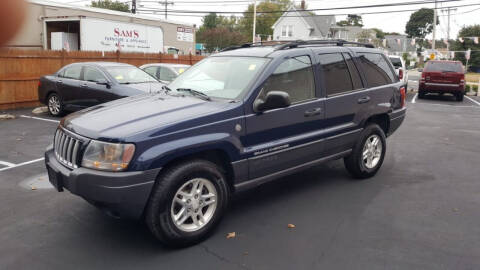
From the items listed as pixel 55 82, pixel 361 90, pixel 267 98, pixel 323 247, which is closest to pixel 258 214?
pixel 323 247

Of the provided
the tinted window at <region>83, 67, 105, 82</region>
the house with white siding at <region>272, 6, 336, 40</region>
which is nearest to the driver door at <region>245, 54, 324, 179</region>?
the tinted window at <region>83, 67, 105, 82</region>

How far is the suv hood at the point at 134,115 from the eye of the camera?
11.9 ft


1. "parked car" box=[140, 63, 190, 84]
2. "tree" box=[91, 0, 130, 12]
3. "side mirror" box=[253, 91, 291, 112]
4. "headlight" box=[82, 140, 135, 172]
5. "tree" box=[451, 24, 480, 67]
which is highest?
"tree" box=[91, 0, 130, 12]

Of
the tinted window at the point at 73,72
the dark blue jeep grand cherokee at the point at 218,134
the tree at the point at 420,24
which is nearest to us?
the dark blue jeep grand cherokee at the point at 218,134

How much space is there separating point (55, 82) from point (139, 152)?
28.9 feet

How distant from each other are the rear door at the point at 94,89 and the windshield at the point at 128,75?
0.89 ft

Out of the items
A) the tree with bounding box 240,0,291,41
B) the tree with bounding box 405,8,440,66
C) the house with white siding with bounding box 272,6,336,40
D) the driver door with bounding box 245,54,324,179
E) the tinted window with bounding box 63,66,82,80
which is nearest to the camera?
the driver door with bounding box 245,54,324,179

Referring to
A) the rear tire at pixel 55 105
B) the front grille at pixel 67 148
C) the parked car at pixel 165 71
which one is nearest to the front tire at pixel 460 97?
the parked car at pixel 165 71

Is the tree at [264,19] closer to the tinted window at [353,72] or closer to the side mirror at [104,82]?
the side mirror at [104,82]

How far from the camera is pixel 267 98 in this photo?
4227 mm

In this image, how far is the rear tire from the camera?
11.1 m

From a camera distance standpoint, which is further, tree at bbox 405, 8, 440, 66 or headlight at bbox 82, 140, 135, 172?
tree at bbox 405, 8, 440, 66

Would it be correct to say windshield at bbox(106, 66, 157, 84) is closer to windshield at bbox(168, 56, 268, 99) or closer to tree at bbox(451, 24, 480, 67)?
windshield at bbox(168, 56, 268, 99)

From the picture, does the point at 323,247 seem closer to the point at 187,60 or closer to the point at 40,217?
the point at 40,217
